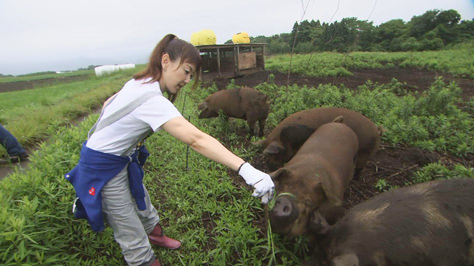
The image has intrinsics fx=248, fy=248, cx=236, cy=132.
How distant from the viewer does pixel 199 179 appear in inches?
151

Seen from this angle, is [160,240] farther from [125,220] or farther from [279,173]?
[279,173]

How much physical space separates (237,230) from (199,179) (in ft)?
4.58

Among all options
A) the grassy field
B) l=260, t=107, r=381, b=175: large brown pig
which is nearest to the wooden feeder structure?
the grassy field

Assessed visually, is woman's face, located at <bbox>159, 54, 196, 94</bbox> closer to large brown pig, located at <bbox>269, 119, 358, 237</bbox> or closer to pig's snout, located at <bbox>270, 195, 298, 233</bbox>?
large brown pig, located at <bbox>269, 119, 358, 237</bbox>

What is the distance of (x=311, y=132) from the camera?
3648mm

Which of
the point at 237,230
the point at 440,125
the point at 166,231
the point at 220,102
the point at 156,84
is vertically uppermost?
the point at 156,84

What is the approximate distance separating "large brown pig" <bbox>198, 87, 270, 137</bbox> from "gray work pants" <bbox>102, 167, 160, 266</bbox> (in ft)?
11.7

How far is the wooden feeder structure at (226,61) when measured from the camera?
1150 cm

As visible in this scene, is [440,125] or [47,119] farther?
[47,119]

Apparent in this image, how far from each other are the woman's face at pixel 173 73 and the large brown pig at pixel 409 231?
1.50 meters

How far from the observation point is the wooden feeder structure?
11500mm

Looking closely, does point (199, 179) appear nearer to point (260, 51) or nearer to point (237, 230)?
point (237, 230)

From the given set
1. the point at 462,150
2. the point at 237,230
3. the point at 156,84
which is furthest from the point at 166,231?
the point at 462,150

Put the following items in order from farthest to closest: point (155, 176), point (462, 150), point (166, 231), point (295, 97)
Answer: point (295, 97)
point (155, 176)
point (462, 150)
point (166, 231)
